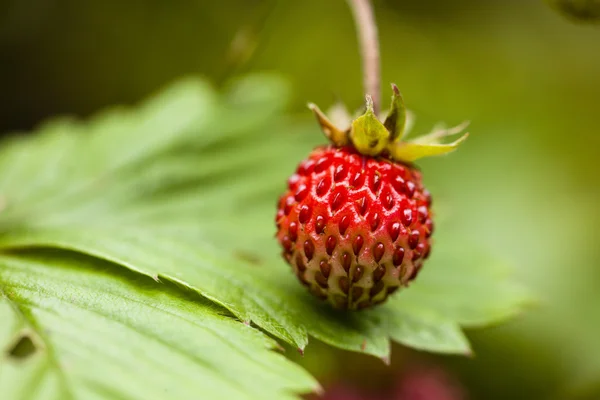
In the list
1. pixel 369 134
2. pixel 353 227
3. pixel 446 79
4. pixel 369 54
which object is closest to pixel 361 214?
pixel 353 227

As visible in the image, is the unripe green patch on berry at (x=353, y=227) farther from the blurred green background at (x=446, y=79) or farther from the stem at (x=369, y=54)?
the blurred green background at (x=446, y=79)

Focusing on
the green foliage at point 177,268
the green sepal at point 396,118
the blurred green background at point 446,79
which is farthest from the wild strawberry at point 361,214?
the blurred green background at point 446,79

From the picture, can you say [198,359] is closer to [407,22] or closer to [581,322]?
[581,322]

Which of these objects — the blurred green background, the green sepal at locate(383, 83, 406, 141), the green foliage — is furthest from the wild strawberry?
the blurred green background

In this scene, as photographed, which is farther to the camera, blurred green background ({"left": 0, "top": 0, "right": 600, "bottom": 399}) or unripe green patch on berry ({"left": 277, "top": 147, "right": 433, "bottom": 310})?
blurred green background ({"left": 0, "top": 0, "right": 600, "bottom": 399})

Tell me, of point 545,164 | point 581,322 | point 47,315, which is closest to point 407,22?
point 545,164

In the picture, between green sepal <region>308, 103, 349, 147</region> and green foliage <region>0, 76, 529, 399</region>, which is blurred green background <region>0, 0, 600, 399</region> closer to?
green foliage <region>0, 76, 529, 399</region>
